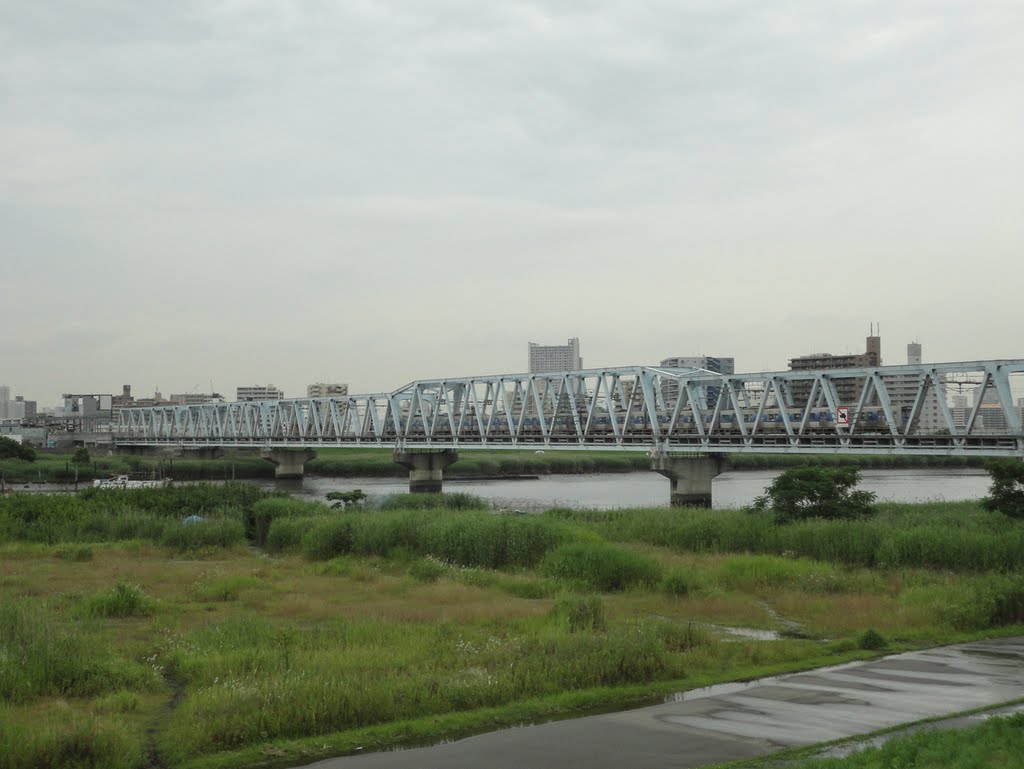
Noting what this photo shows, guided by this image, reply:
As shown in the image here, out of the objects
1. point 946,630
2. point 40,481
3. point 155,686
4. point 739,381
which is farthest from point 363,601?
point 40,481

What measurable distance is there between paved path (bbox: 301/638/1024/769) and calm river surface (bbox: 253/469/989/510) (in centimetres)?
4794

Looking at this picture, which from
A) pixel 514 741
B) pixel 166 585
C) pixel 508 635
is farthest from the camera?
pixel 166 585

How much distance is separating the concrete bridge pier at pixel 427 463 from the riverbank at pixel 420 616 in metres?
57.0

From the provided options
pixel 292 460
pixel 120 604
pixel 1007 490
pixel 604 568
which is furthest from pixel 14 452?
pixel 1007 490

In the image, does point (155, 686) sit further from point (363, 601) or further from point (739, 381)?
point (739, 381)

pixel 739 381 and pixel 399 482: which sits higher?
pixel 739 381

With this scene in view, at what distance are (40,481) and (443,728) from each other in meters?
106

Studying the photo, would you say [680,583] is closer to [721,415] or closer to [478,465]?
[721,415]

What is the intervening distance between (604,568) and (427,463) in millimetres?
75340

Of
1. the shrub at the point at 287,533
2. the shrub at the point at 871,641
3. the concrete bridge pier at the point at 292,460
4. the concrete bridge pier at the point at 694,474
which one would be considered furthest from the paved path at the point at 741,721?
the concrete bridge pier at the point at 292,460

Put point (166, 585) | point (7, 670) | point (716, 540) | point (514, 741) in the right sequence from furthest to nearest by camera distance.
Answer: point (716, 540) → point (166, 585) → point (7, 670) → point (514, 741)

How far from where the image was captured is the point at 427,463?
107 metres

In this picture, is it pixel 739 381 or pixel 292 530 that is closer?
pixel 292 530

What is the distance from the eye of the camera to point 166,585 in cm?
3344
